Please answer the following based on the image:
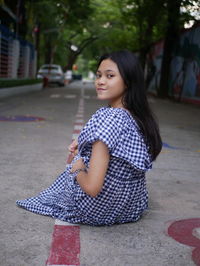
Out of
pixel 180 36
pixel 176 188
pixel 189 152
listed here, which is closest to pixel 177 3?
pixel 180 36

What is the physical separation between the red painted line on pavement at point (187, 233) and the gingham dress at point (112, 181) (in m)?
0.28

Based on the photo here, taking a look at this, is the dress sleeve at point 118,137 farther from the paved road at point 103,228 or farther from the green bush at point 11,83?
the green bush at point 11,83

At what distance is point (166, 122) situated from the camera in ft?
A: 35.6

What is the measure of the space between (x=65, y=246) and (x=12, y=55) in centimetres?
1942

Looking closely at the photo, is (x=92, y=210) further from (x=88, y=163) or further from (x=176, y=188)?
(x=176, y=188)

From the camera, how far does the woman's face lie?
289 cm

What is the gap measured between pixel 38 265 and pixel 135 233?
836mm

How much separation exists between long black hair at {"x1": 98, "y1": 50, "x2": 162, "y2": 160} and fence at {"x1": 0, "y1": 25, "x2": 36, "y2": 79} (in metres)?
14.9

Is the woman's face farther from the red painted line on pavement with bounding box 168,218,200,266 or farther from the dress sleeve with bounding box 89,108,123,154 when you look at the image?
the red painted line on pavement with bounding box 168,218,200,266

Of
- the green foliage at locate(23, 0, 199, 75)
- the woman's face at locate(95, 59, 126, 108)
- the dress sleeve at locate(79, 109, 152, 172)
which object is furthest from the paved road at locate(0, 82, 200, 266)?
the green foliage at locate(23, 0, 199, 75)

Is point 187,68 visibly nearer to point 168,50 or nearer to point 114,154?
point 168,50

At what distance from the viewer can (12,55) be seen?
21172 mm

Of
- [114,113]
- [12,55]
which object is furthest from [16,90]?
[114,113]

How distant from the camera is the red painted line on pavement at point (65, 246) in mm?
2457
